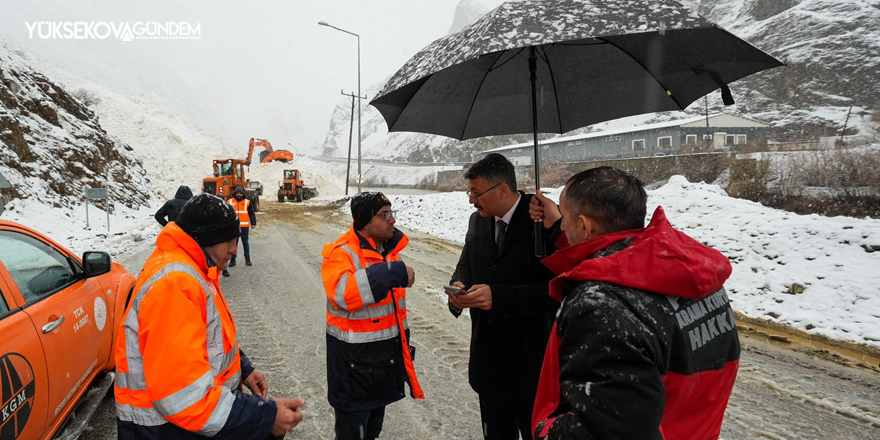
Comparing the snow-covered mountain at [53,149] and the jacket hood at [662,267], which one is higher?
the snow-covered mountain at [53,149]

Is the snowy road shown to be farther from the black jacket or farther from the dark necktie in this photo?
the black jacket

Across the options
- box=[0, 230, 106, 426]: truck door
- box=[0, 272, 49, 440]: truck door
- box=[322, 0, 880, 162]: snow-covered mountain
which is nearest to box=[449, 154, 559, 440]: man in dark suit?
box=[0, 272, 49, 440]: truck door

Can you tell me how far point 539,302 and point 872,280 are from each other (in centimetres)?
640

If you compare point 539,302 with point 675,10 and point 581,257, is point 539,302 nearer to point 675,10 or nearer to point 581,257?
point 581,257

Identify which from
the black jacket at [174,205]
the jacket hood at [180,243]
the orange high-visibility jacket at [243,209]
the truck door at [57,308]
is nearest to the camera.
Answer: the jacket hood at [180,243]

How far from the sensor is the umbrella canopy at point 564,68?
186 centimetres

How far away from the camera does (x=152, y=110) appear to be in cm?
5378

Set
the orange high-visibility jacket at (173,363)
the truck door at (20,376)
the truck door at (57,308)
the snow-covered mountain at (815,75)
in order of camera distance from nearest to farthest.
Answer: the orange high-visibility jacket at (173,363) < the truck door at (20,376) < the truck door at (57,308) < the snow-covered mountain at (815,75)

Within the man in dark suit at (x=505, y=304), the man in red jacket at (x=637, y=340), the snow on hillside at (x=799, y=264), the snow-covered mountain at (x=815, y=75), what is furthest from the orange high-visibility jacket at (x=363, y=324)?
the snow-covered mountain at (x=815, y=75)

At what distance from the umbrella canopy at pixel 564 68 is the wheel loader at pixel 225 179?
2243 cm

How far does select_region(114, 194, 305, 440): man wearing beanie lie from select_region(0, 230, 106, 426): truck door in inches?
57.5

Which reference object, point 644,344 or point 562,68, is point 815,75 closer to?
point 562,68

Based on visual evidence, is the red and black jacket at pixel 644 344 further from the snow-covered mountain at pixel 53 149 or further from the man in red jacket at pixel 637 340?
the snow-covered mountain at pixel 53 149

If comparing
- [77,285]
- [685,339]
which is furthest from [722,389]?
[77,285]
